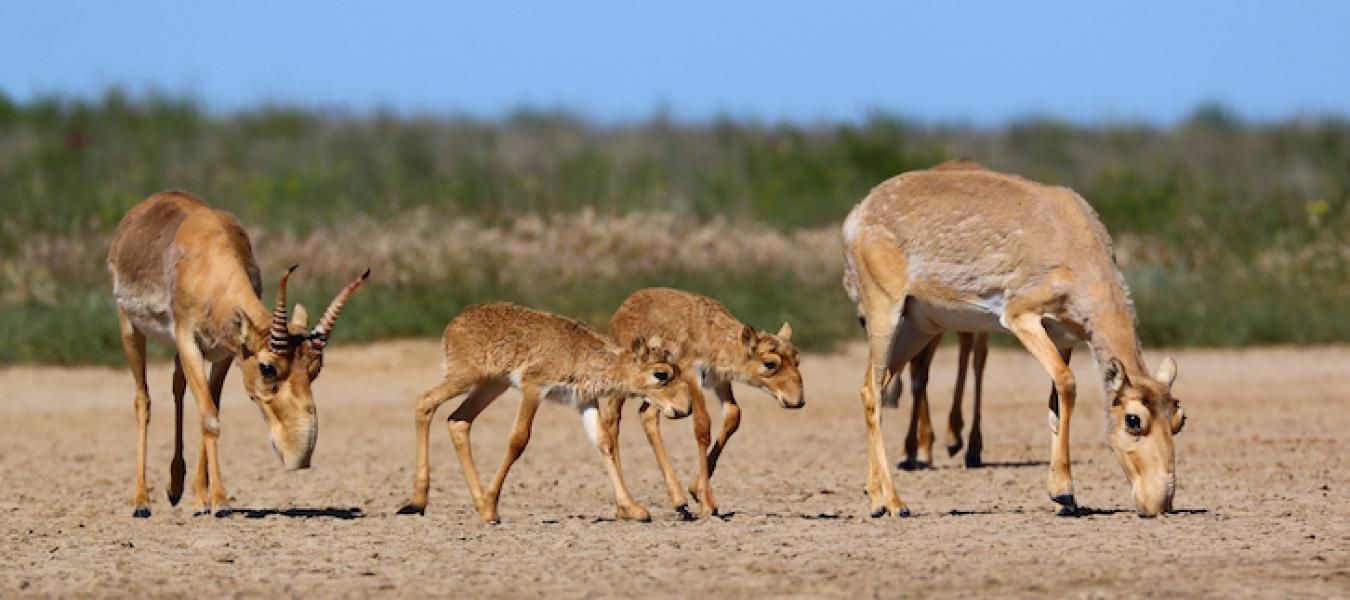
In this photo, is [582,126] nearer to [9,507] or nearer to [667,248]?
[667,248]

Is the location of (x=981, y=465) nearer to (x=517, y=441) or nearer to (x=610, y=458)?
(x=610, y=458)

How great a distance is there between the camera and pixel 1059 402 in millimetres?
12398

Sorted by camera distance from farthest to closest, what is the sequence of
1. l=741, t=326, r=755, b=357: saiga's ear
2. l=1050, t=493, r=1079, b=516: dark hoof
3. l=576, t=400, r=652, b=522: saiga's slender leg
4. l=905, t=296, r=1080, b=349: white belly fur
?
1. l=741, t=326, r=755, b=357: saiga's ear
2. l=905, t=296, r=1080, b=349: white belly fur
3. l=576, t=400, r=652, b=522: saiga's slender leg
4. l=1050, t=493, r=1079, b=516: dark hoof

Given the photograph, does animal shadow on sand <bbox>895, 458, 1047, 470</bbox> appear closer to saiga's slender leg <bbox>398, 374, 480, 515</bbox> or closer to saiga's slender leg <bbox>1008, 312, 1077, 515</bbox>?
saiga's slender leg <bbox>1008, 312, 1077, 515</bbox>

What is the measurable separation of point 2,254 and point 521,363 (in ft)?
55.5

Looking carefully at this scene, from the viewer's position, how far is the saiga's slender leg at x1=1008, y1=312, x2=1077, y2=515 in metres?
12.2

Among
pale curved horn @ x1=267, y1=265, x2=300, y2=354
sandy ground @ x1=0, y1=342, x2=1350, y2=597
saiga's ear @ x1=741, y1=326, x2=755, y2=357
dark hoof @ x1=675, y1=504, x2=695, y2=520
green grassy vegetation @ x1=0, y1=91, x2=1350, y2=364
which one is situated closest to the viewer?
sandy ground @ x1=0, y1=342, x2=1350, y2=597

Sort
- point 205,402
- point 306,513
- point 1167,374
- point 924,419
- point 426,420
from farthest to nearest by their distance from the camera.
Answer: point 924,419 → point 306,513 → point 205,402 → point 426,420 → point 1167,374

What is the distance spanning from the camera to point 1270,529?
11586 millimetres

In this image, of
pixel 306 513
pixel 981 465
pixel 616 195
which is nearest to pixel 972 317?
pixel 981 465

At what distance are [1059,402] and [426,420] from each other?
4.01 m

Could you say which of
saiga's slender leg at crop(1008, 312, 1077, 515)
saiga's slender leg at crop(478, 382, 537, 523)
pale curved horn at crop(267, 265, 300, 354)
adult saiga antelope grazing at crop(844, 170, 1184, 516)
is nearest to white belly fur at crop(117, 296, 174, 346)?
pale curved horn at crop(267, 265, 300, 354)

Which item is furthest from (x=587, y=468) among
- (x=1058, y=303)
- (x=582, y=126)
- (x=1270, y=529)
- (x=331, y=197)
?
(x=582, y=126)

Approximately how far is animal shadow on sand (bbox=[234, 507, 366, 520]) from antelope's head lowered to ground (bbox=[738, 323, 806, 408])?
2.73 m
